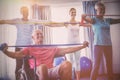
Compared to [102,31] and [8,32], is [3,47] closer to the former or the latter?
[8,32]

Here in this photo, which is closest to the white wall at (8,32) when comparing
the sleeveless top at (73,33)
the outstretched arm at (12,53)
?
the outstretched arm at (12,53)

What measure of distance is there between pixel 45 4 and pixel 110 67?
0.68 meters

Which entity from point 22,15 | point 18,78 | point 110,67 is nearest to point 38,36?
point 22,15

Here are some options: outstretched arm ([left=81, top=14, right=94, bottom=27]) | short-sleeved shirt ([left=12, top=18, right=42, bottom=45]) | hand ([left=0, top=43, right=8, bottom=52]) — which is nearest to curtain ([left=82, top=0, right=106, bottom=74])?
outstretched arm ([left=81, top=14, right=94, bottom=27])

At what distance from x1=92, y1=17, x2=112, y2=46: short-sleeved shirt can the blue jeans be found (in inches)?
1.5

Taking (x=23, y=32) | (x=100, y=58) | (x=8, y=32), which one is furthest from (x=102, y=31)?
(x=8, y=32)

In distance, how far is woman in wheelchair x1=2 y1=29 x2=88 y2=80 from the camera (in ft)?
6.25

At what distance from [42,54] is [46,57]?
4 centimetres

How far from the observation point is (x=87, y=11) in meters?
2.00

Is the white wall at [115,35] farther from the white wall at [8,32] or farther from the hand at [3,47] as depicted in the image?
the hand at [3,47]

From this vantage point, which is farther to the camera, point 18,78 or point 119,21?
Result: point 119,21

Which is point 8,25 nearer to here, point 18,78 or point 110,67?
point 18,78

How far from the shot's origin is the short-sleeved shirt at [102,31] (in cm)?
199

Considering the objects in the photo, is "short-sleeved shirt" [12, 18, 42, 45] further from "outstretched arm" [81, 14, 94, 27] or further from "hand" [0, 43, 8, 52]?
"outstretched arm" [81, 14, 94, 27]
